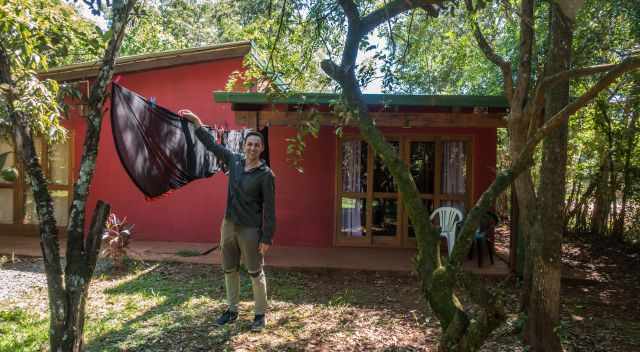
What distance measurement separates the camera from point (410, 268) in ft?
20.0

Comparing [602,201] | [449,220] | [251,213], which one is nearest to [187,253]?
[251,213]

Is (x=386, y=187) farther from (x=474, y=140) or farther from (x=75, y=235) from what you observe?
(x=75, y=235)

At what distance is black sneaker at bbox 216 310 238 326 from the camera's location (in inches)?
159

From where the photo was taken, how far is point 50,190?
7855 mm

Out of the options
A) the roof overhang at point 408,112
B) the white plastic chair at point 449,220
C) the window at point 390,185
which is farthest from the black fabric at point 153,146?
the white plastic chair at point 449,220

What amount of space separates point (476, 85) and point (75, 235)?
12.0 meters

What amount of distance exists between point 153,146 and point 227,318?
206 centimetres

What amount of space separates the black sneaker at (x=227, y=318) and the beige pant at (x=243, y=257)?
0.14ft

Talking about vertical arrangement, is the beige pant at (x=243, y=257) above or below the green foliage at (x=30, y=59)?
below

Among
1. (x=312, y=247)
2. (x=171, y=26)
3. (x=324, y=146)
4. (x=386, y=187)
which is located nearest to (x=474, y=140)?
(x=386, y=187)

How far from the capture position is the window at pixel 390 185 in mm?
7344

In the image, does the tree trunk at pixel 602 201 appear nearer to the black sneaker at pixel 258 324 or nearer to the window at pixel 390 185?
the window at pixel 390 185

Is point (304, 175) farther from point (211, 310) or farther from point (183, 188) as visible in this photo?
point (211, 310)

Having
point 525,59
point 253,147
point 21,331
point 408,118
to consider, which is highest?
point 525,59
